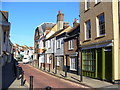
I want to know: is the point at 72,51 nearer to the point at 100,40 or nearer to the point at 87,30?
the point at 87,30

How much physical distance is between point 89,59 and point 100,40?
2715 millimetres

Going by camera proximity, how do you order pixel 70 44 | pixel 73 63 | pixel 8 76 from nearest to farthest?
pixel 8 76
pixel 73 63
pixel 70 44

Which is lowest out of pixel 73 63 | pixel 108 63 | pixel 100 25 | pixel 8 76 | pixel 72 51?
pixel 8 76

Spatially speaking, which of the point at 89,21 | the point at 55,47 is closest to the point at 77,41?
the point at 89,21

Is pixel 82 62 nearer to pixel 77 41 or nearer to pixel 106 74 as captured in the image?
pixel 77 41

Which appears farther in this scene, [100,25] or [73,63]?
[73,63]

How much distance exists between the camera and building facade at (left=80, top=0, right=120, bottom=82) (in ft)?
42.1

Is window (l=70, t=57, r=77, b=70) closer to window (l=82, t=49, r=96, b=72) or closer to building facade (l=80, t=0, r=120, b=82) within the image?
building facade (l=80, t=0, r=120, b=82)

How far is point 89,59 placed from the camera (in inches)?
648

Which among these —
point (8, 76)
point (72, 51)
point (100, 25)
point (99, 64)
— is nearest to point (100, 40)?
point (100, 25)

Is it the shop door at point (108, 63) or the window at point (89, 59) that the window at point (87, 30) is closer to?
the window at point (89, 59)

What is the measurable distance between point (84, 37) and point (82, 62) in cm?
269

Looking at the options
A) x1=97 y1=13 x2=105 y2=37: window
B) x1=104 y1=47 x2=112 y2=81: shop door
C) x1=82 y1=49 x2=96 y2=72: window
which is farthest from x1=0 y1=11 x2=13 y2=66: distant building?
x1=104 y1=47 x2=112 y2=81: shop door

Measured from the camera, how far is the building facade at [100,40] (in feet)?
42.1
